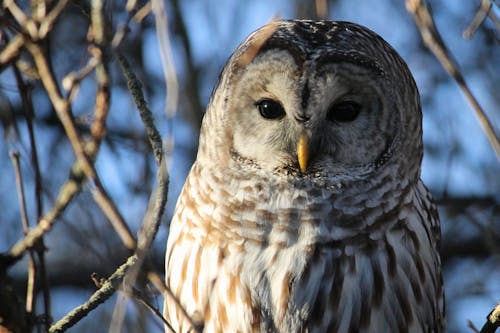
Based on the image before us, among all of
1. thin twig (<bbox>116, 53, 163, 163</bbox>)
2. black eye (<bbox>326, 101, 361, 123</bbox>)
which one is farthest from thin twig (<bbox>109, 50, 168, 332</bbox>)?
black eye (<bbox>326, 101, 361, 123</bbox>)

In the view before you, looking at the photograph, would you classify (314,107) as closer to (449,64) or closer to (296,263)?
(296,263)

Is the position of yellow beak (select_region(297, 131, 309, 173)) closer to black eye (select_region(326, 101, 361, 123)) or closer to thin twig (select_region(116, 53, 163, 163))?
black eye (select_region(326, 101, 361, 123))

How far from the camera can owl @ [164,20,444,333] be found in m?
3.56

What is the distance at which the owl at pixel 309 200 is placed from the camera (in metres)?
3.56

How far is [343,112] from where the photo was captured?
12.1ft

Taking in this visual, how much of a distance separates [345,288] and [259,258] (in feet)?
1.15

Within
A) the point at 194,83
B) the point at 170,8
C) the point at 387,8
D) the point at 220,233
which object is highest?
the point at 387,8

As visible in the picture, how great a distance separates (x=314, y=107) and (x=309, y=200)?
38 cm

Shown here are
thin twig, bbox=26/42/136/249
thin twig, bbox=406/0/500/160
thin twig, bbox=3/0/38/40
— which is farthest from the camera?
thin twig, bbox=3/0/38/40

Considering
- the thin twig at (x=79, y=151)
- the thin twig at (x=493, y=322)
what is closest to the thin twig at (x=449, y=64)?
the thin twig at (x=493, y=322)

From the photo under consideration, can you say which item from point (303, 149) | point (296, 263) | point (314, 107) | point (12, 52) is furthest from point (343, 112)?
point (12, 52)

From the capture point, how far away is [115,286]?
2508 millimetres

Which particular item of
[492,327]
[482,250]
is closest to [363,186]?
[492,327]

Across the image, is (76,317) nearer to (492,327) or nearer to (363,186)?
(492,327)
